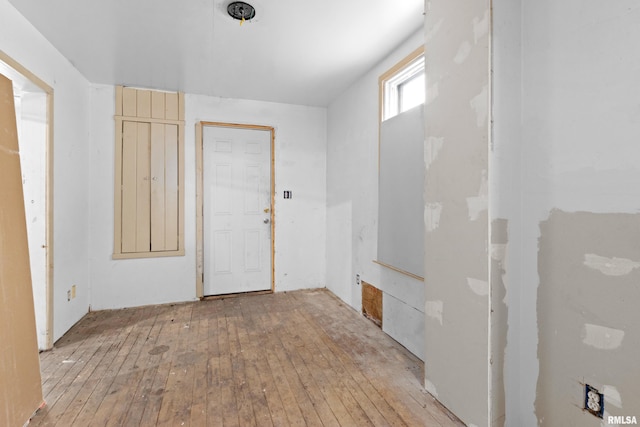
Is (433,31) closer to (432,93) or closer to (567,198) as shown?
(432,93)

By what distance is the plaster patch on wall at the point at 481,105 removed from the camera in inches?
63.3

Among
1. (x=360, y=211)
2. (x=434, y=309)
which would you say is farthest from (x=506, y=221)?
(x=360, y=211)

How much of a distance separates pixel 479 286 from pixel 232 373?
1.73 meters

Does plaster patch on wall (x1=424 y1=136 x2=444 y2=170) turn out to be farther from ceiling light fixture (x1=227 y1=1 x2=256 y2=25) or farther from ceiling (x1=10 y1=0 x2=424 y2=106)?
ceiling light fixture (x1=227 y1=1 x2=256 y2=25)

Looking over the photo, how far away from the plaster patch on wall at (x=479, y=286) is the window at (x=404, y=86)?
158 centimetres

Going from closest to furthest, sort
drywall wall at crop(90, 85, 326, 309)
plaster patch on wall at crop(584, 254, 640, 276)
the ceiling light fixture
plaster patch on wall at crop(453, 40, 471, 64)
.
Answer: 1. plaster patch on wall at crop(584, 254, 640, 276)
2. plaster patch on wall at crop(453, 40, 471, 64)
3. the ceiling light fixture
4. drywall wall at crop(90, 85, 326, 309)

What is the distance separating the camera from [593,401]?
1.36 metres

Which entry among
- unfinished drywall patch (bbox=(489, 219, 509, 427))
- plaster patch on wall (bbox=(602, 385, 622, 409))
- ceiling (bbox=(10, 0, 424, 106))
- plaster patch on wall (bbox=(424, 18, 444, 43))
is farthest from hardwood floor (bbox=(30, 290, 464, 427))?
ceiling (bbox=(10, 0, 424, 106))

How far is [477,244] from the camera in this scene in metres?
1.67

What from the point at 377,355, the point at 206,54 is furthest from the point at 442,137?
the point at 206,54

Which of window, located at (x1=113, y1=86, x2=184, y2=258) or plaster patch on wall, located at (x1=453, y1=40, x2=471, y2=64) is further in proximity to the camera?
window, located at (x1=113, y1=86, x2=184, y2=258)

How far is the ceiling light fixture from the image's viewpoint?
2.21 meters

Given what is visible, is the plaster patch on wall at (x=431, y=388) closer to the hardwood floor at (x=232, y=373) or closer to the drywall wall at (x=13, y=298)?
the hardwood floor at (x=232, y=373)

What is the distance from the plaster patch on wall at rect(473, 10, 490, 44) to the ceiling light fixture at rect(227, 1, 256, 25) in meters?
1.46
